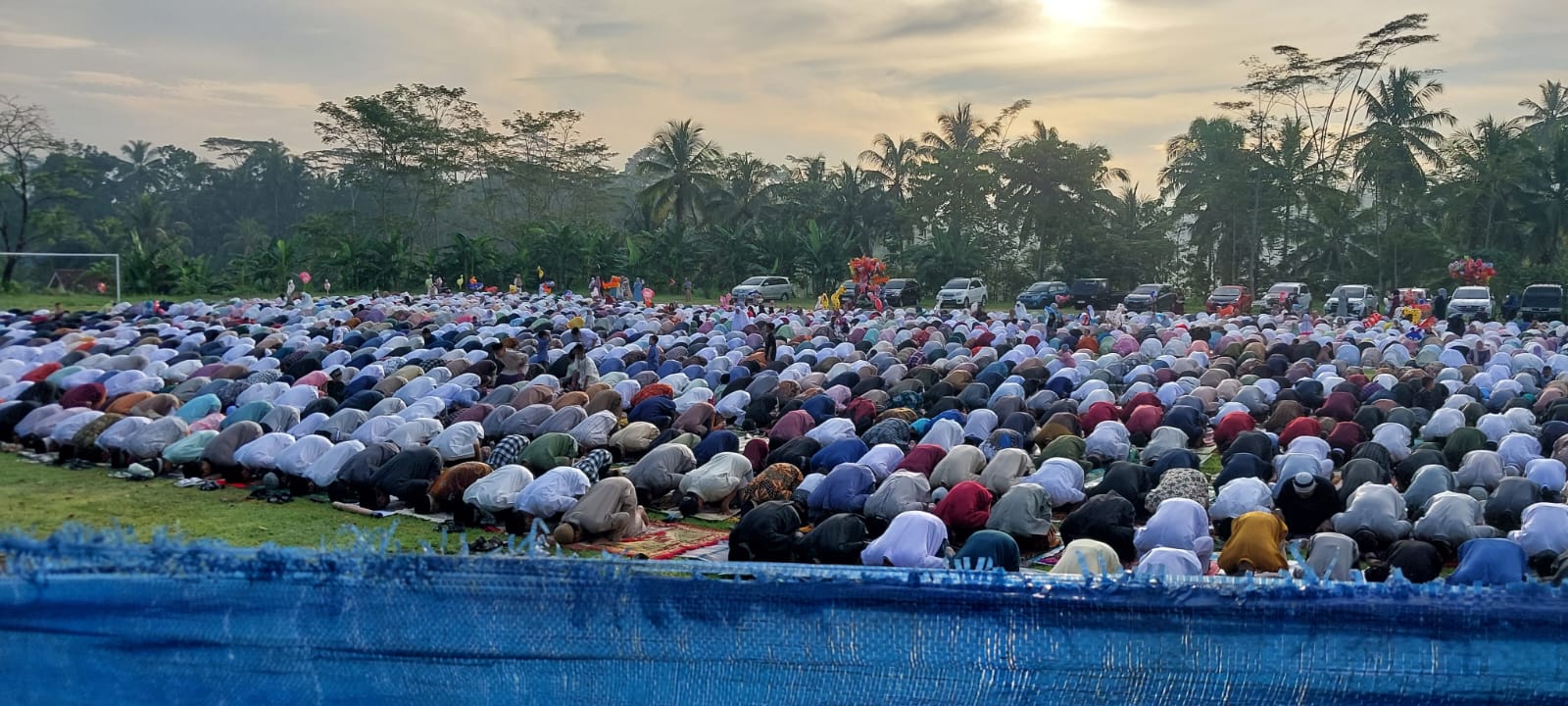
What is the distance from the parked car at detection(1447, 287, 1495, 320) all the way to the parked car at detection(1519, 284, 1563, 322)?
35.1 inches

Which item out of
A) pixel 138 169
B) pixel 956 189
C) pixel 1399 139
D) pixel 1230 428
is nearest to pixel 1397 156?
pixel 1399 139

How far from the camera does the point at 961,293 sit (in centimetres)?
3731

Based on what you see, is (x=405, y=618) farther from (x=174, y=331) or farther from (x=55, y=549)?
(x=174, y=331)

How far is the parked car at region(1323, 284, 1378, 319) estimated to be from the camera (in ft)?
101

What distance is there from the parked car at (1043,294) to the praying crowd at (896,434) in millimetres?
15498

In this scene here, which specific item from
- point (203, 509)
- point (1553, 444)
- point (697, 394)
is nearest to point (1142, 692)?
point (203, 509)

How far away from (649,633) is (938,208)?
42014 mm

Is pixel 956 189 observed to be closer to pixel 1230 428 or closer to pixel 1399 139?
pixel 1399 139

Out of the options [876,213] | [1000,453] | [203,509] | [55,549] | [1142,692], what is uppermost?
[876,213]

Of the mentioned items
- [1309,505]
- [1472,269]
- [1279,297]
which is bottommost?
[1309,505]

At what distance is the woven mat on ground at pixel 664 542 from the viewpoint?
9.10 m

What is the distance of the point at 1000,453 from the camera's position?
1049 cm

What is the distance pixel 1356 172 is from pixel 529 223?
3091 centimetres

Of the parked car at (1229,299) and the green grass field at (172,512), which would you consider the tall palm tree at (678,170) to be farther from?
the green grass field at (172,512)
